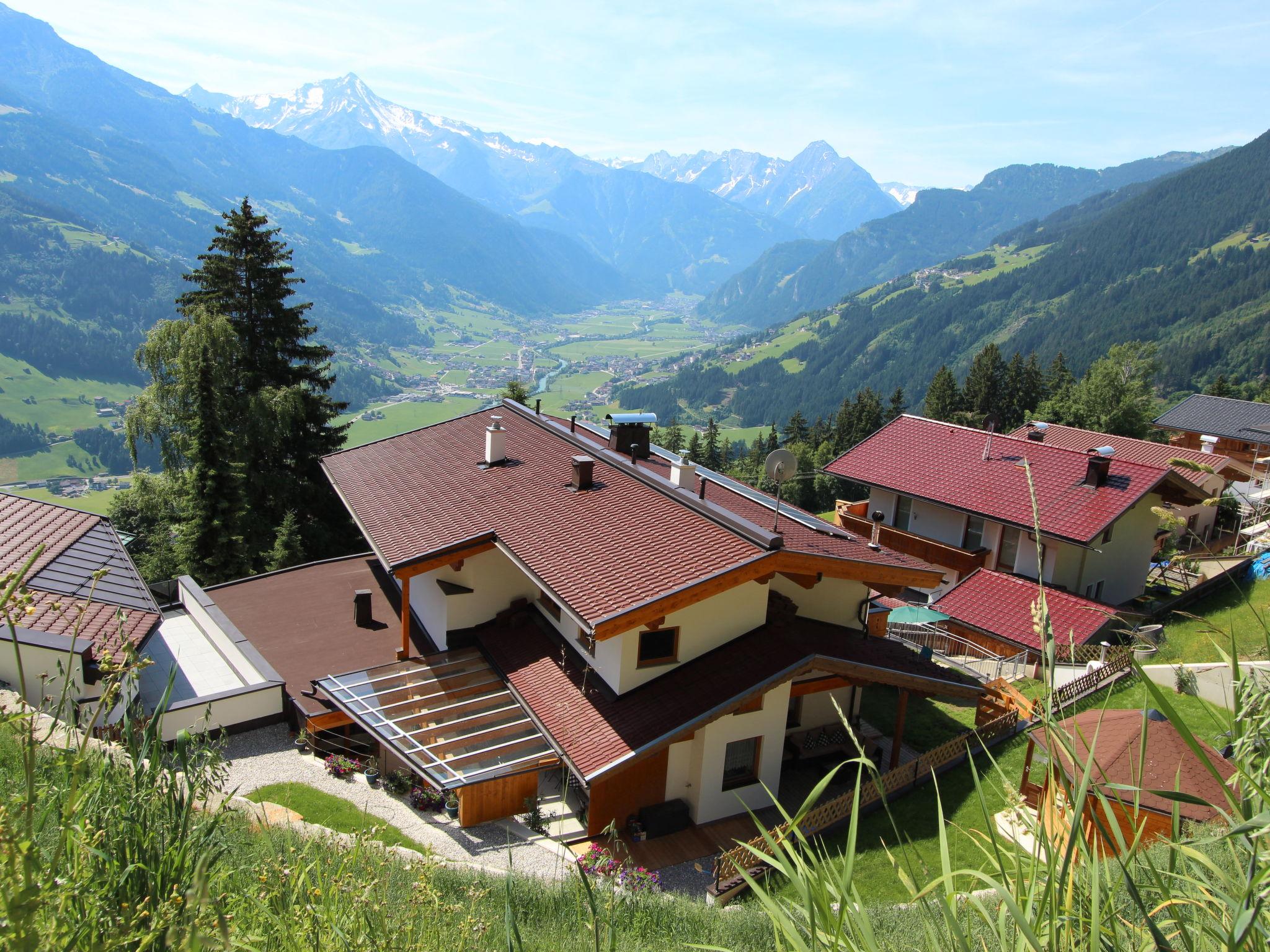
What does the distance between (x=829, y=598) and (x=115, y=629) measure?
13635 millimetres

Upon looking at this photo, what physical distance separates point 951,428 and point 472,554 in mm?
24159

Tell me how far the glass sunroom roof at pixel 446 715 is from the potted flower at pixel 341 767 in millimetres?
1114

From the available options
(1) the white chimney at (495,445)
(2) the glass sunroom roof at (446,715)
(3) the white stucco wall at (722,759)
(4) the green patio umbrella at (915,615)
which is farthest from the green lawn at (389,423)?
(3) the white stucco wall at (722,759)

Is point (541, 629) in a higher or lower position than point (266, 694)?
higher

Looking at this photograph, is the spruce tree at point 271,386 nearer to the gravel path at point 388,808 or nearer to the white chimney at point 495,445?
the white chimney at point 495,445

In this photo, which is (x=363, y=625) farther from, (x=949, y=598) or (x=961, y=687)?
(x=949, y=598)

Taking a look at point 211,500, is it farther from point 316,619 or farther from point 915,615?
point 915,615

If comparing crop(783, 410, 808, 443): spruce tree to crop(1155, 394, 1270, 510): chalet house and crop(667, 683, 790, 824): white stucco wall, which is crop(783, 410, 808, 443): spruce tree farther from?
crop(667, 683, 790, 824): white stucco wall

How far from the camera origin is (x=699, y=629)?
14.8 meters

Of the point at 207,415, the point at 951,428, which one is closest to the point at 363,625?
the point at 207,415

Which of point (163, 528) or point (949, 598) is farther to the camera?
point (163, 528)

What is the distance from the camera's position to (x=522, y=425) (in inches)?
933

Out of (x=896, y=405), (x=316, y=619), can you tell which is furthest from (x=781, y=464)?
(x=896, y=405)

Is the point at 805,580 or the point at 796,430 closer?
the point at 805,580
